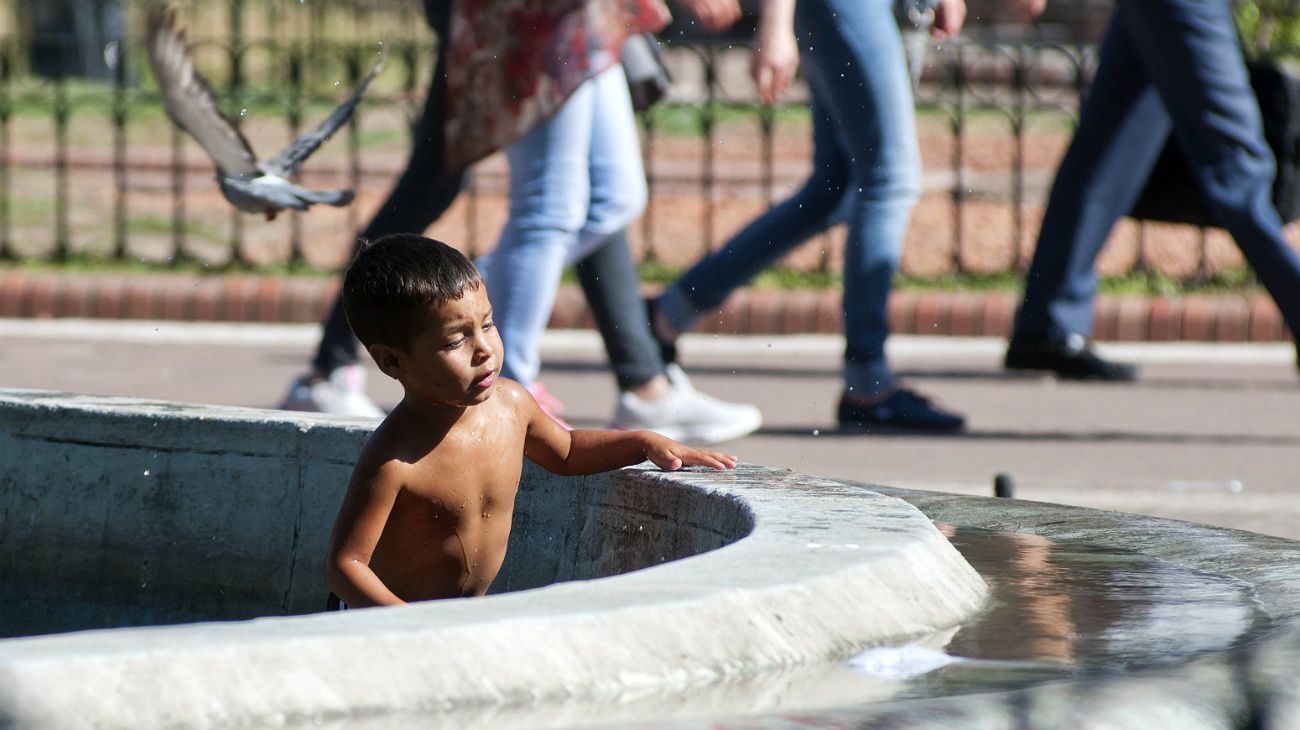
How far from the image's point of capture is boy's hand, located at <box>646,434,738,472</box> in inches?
105

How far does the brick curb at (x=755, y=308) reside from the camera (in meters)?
8.05

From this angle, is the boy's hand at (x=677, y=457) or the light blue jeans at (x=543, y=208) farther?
the light blue jeans at (x=543, y=208)

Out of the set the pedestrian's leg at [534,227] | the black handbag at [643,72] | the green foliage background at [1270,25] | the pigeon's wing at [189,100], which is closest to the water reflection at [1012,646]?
the pigeon's wing at [189,100]

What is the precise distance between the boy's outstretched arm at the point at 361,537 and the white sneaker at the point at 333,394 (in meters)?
2.91

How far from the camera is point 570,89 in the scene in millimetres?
4992

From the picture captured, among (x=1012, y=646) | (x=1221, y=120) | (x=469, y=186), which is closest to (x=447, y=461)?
(x=1012, y=646)

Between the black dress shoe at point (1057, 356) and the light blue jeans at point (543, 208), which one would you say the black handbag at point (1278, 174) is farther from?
the light blue jeans at point (543, 208)

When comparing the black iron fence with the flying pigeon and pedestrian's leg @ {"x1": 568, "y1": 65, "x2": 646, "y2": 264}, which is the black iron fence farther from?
the flying pigeon

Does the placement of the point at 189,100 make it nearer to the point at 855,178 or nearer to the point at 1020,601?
the point at 855,178

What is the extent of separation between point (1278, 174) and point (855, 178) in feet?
4.42

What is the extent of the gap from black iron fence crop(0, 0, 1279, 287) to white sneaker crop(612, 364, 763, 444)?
1542 millimetres

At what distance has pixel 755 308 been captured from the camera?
8.12 m

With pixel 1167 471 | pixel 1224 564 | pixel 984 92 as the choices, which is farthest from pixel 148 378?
pixel 984 92

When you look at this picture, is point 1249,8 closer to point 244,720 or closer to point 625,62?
point 625,62
